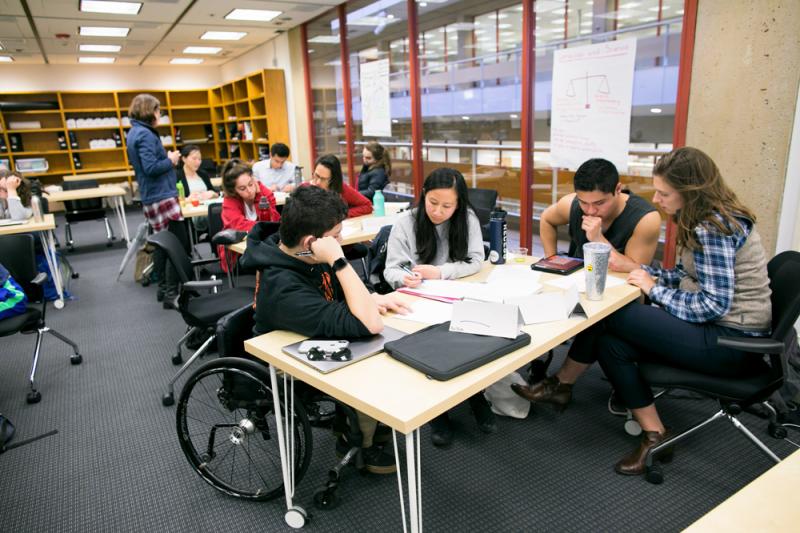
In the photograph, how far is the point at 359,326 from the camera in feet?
5.10

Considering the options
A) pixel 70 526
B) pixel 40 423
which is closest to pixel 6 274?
pixel 40 423

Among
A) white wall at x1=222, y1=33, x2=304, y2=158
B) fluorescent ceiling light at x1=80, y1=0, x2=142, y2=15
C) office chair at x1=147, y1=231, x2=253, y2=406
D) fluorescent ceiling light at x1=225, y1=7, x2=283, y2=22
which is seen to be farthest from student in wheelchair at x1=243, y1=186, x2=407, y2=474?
white wall at x1=222, y1=33, x2=304, y2=158

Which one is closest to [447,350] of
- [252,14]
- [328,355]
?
[328,355]

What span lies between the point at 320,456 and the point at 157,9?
543cm

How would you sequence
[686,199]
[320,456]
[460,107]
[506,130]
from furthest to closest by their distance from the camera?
[460,107] < [506,130] < [320,456] < [686,199]

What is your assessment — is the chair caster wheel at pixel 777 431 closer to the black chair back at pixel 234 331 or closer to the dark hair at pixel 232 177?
the black chair back at pixel 234 331

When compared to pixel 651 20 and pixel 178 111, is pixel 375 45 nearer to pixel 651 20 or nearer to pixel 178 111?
pixel 651 20

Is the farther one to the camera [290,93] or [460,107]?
[290,93]

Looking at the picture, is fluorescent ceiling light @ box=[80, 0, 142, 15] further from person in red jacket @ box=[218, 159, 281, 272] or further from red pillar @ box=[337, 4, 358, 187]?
person in red jacket @ box=[218, 159, 281, 272]

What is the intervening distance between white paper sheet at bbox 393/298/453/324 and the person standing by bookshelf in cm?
301

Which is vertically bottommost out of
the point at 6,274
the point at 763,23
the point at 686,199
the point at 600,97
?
the point at 6,274

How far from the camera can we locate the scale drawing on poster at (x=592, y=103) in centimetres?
336

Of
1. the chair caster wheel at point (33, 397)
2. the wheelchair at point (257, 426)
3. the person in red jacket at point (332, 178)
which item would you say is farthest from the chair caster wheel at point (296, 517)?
the person in red jacket at point (332, 178)

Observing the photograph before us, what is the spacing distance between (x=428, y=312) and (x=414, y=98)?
395 cm
